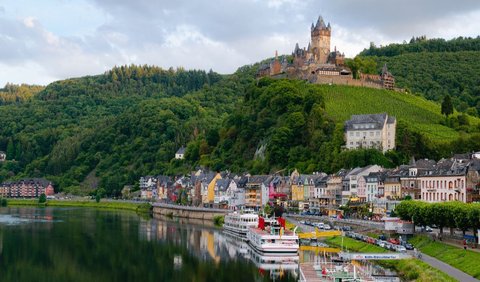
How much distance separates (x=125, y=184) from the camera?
6609 inches

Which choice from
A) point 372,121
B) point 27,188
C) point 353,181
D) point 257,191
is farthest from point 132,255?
point 27,188

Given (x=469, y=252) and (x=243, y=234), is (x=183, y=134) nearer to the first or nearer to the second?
(x=243, y=234)

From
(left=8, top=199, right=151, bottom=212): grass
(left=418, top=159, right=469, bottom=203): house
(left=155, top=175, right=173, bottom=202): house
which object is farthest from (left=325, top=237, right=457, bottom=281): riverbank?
(left=155, top=175, right=173, bottom=202): house

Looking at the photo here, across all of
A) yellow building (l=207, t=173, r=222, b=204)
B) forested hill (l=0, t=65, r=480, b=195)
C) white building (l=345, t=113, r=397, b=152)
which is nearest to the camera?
white building (l=345, t=113, r=397, b=152)

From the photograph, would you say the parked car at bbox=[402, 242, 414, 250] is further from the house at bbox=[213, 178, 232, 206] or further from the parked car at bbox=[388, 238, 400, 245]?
the house at bbox=[213, 178, 232, 206]

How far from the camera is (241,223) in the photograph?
83.5m

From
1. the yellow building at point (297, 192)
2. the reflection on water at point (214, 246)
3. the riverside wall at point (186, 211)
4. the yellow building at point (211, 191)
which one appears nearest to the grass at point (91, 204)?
the riverside wall at point (186, 211)

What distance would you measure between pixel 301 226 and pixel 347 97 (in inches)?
2478

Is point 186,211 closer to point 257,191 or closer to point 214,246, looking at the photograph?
point 257,191

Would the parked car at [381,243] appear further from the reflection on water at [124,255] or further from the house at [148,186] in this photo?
the house at [148,186]

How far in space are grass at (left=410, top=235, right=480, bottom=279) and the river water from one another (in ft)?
26.9

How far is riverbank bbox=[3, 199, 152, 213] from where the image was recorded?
134 metres

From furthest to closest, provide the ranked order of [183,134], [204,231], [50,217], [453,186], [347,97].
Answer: [183,134], [347,97], [50,217], [204,231], [453,186]

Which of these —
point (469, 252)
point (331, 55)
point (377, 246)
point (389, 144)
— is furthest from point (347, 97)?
point (469, 252)
